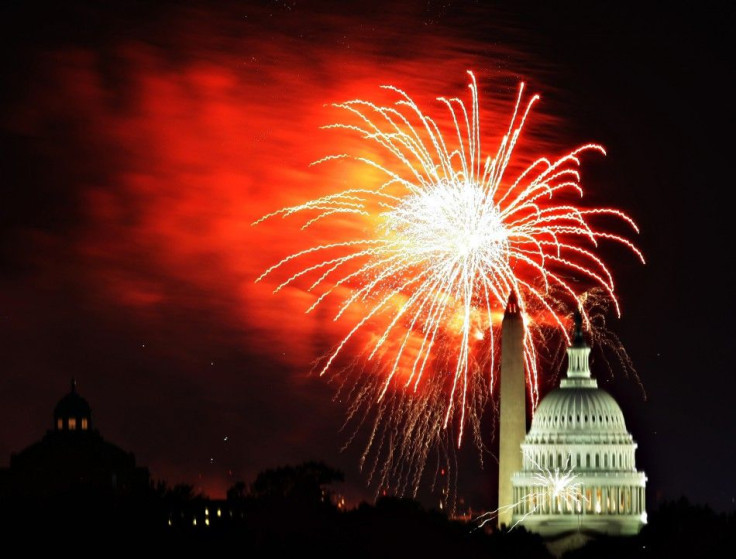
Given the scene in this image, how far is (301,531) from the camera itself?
5915 inches

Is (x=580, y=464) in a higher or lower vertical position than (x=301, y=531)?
higher

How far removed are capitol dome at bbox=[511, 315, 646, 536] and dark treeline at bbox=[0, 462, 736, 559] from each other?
6.02 meters

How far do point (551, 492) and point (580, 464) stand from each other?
8.78 feet

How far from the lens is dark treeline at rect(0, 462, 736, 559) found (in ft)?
487

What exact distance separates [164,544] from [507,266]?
2463 centimetres

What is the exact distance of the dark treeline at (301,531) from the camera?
148 m

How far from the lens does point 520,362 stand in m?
182

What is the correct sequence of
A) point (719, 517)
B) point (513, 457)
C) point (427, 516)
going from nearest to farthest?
point (427, 516)
point (719, 517)
point (513, 457)

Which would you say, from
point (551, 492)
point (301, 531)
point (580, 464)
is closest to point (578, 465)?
point (580, 464)

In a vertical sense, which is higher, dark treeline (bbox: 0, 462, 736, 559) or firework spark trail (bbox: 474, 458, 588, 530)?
firework spark trail (bbox: 474, 458, 588, 530)

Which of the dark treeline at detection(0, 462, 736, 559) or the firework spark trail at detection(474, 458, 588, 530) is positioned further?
the firework spark trail at detection(474, 458, 588, 530)

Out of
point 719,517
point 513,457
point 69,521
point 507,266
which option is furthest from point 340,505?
point 507,266

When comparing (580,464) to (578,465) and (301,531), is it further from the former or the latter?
(301,531)

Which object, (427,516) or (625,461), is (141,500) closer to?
(427,516)
